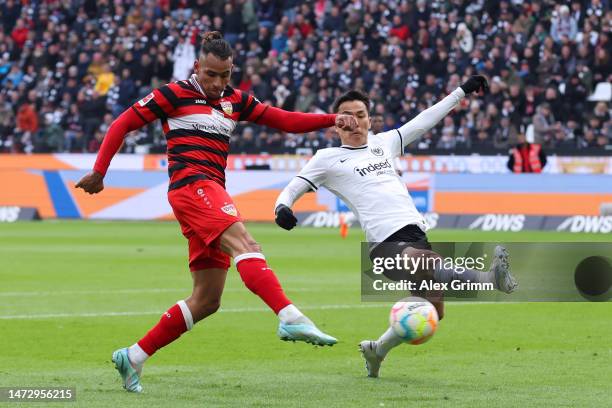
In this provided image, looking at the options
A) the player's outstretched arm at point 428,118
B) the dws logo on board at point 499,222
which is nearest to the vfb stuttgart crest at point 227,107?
the player's outstretched arm at point 428,118

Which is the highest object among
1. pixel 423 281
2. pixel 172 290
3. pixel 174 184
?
pixel 174 184

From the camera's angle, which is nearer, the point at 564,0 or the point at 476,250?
the point at 476,250

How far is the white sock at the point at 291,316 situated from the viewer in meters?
7.09

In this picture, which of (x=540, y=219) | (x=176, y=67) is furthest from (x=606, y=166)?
(x=176, y=67)

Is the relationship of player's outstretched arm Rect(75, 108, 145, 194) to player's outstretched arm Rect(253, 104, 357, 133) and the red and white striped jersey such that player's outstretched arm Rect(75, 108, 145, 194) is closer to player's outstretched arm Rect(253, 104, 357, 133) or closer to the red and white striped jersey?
the red and white striped jersey

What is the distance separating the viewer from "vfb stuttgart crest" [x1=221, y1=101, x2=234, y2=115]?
823 cm

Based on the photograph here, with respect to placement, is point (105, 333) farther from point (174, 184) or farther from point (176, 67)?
point (176, 67)

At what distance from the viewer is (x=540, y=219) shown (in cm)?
2541

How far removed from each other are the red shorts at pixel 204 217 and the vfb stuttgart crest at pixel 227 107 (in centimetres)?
53

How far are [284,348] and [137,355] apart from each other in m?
2.27

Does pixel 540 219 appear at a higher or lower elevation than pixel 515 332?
lower

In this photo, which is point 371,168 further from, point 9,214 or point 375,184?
point 9,214

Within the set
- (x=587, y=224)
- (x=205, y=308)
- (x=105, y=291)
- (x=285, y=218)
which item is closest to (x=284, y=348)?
(x=205, y=308)

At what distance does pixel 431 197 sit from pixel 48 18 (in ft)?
56.6
